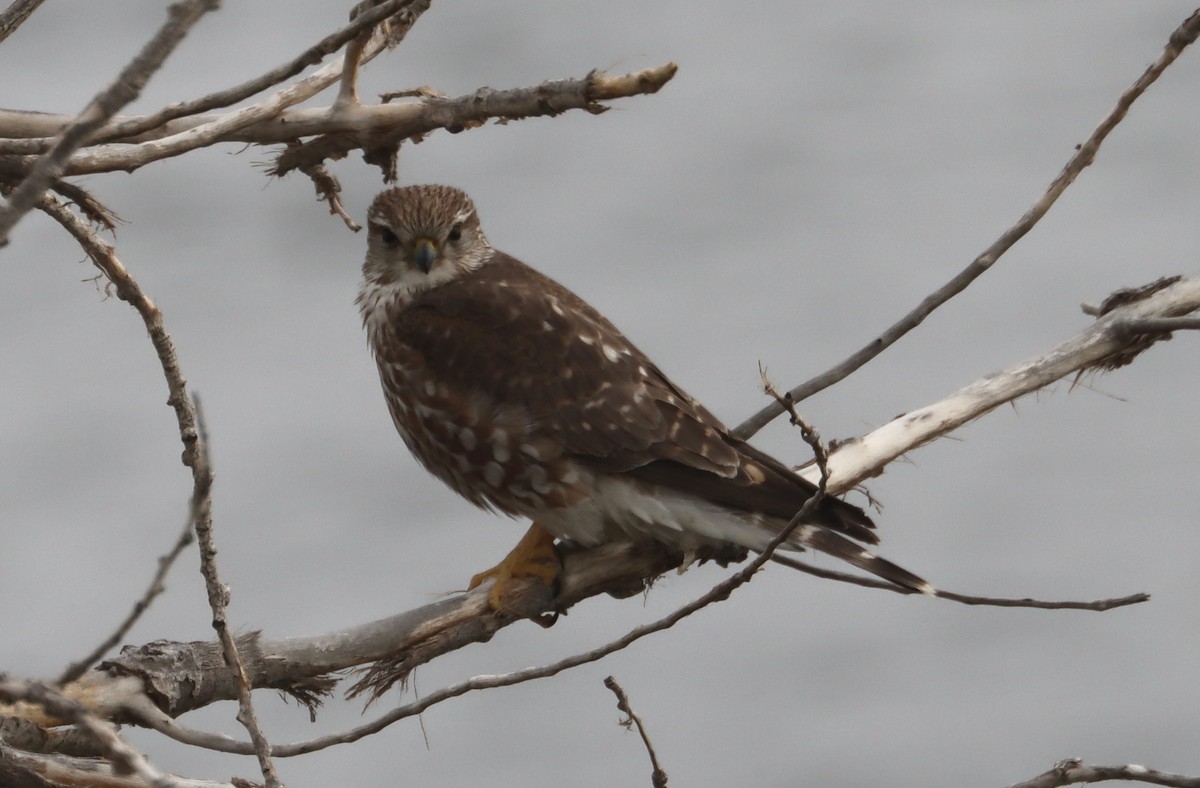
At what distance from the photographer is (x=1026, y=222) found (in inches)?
136

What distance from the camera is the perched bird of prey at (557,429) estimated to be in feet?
12.0

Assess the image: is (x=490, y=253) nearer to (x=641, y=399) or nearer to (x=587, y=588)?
(x=641, y=399)

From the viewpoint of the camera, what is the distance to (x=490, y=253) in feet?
14.7

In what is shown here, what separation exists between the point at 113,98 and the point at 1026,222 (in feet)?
7.98

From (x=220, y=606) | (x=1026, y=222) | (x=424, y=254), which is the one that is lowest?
(x=220, y=606)

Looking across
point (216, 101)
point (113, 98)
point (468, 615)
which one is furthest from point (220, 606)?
point (468, 615)

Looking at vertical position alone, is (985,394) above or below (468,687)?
above

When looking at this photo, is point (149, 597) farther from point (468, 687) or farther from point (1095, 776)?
point (1095, 776)

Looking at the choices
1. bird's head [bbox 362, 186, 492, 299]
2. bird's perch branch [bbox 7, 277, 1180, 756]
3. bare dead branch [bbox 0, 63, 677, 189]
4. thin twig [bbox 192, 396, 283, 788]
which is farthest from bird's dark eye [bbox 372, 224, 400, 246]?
thin twig [bbox 192, 396, 283, 788]

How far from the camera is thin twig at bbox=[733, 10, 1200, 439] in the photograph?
3.16m

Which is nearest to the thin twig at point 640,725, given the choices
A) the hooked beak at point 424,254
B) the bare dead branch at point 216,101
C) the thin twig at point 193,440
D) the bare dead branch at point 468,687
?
the bare dead branch at point 468,687

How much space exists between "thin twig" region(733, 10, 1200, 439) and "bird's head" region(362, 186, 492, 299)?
1.16 metres

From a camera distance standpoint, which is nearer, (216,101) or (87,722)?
(87,722)

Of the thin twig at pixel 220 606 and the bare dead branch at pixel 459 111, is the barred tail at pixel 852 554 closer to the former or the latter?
the bare dead branch at pixel 459 111
